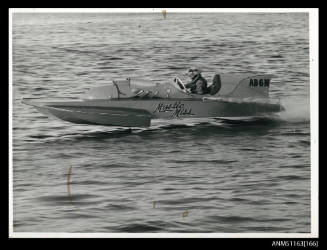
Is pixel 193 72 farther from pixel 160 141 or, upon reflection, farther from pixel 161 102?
pixel 160 141

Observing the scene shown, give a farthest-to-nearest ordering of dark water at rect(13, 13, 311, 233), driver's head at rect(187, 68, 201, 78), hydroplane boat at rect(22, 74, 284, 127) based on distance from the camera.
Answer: driver's head at rect(187, 68, 201, 78), hydroplane boat at rect(22, 74, 284, 127), dark water at rect(13, 13, 311, 233)

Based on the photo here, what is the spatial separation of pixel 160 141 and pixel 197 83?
182 centimetres

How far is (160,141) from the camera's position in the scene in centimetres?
1466

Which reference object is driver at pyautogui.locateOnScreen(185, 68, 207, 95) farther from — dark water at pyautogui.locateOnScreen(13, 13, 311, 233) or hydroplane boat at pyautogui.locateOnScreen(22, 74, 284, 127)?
dark water at pyautogui.locateOnScreen(13, 13, 311, 233)

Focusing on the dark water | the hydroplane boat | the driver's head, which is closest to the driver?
the driver's head

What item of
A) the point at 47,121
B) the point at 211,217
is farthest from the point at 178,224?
the point at 47,121

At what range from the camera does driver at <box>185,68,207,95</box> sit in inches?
610

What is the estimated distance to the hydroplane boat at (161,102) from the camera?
15055mm

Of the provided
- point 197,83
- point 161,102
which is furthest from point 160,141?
point 197,83

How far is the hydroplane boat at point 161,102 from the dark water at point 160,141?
0.32m

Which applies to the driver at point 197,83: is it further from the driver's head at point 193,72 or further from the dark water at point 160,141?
the dark water at point 160,141

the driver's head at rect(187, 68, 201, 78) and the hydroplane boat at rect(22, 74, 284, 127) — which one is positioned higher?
the driver's head at rect(187, 68, 201, 78)

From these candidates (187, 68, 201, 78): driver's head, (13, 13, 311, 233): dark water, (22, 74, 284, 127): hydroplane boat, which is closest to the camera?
(13, 13, 311, 233): dark water

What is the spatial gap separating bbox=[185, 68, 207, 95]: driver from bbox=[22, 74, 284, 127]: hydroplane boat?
11 centimetres
